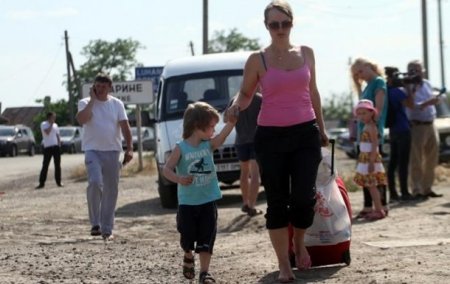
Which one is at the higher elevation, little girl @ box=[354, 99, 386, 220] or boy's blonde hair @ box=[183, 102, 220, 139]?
boy's blonde hair @ box=[183, 102, 220, 139]

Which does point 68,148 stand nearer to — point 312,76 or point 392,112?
point 392,112

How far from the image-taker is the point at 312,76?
25.4 feet

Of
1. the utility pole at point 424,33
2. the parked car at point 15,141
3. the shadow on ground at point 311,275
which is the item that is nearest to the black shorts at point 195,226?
the shadow on ground at point 311,275

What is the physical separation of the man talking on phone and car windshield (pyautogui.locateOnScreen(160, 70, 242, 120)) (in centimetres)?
462

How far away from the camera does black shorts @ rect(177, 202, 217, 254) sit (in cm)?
766

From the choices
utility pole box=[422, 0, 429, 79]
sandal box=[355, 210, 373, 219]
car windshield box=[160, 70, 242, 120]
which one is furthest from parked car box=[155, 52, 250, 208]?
utility pole box=[422, 0, 429, 79]

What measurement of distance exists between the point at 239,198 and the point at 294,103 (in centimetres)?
973

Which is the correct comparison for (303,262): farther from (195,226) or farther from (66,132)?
(66,132)

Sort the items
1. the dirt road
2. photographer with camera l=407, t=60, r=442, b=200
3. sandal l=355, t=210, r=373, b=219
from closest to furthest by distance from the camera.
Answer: the dirt road
sandal l=355, t=210, r=373, b=219
photographer with camera l=407, t=60, r=442, b=200

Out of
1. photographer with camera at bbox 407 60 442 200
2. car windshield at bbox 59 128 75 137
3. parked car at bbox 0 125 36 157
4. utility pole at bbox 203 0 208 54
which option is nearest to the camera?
photographer with camera at bbox 407 60 442 200

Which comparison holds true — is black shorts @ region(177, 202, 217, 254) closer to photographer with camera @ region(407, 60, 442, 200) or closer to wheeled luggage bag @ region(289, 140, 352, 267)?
wheeled luggage bag @ region(289, 140, 352, 267)

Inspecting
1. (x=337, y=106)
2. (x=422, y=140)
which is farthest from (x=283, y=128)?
(x=337, y=106)

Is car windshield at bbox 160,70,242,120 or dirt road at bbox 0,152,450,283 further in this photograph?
car windshield at bbox 160,70,242,120

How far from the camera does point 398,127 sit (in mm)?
13883
